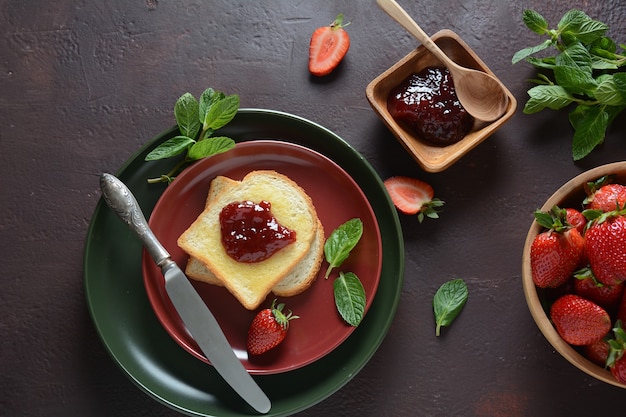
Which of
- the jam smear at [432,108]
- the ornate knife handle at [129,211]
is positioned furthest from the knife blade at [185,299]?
the jam smear at [432,108]

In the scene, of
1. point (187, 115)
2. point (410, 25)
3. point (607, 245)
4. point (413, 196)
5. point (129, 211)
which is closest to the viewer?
point (607, 245)

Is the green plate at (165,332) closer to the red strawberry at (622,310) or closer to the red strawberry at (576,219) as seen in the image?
the red strawberry at (576,219)

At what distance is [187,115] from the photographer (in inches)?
98.0

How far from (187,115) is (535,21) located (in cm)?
133

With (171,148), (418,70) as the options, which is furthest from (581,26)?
(171,148)

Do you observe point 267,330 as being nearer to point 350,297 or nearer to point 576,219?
point 350,297

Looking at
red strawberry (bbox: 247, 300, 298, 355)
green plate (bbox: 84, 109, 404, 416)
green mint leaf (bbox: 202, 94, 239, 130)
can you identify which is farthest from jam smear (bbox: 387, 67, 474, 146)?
red strawberry (bbox: 247, 300, 298, 355)

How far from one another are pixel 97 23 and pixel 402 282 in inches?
61.0

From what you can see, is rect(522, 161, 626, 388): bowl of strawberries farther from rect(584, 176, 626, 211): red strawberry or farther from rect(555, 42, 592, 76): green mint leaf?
rect(555, 42, 592, 76): green mint leaf

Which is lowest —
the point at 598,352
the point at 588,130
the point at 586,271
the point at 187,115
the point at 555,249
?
the point at 598,352

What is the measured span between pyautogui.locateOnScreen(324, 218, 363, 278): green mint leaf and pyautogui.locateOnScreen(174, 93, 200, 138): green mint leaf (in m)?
0.61

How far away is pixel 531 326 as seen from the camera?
8.85 feet

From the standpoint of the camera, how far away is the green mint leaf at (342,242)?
2482 mm

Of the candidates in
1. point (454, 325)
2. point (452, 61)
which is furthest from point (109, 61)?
point (454, 325)
